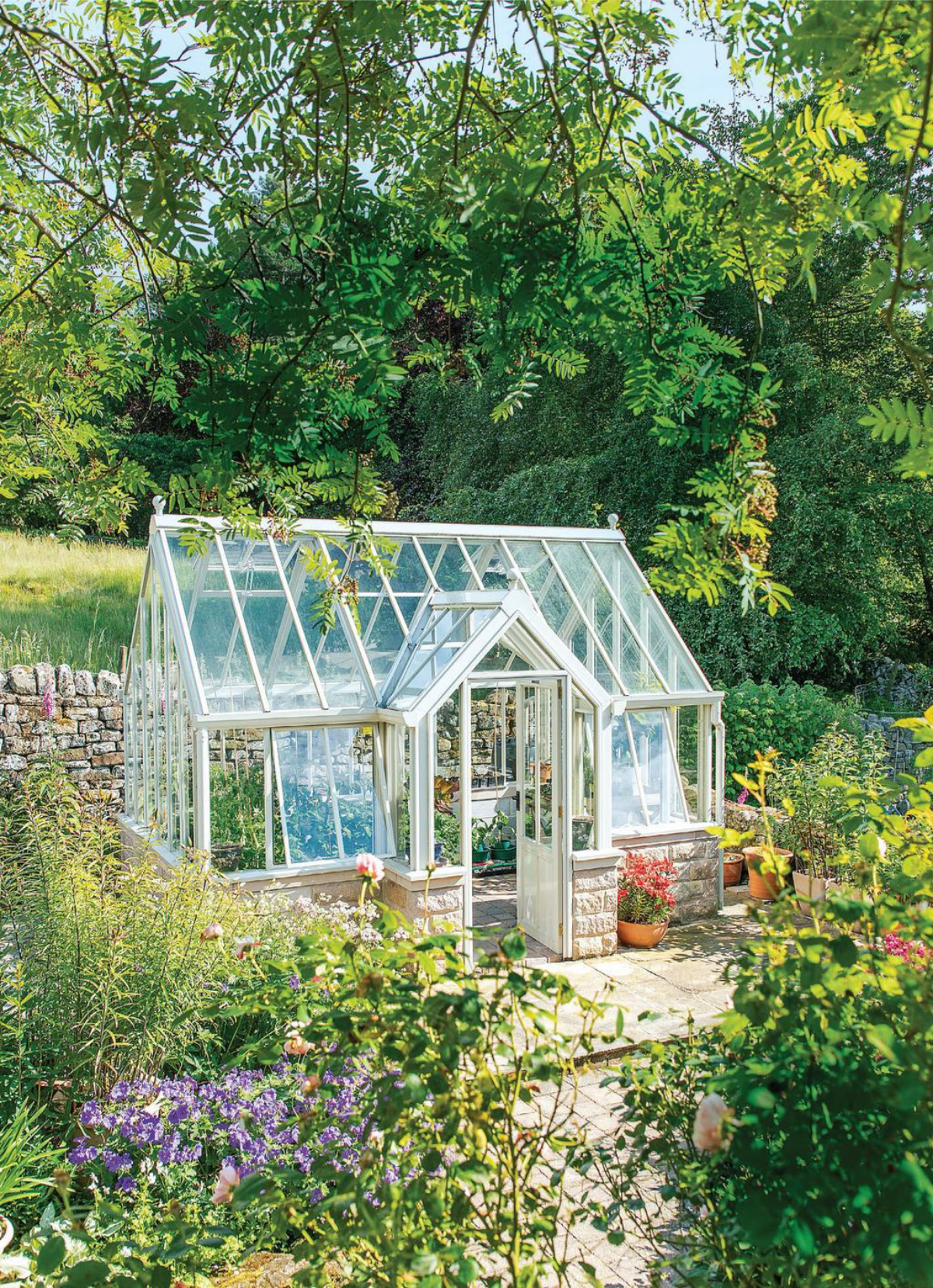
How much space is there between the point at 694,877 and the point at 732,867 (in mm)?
977

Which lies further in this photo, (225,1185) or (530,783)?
(530,783)

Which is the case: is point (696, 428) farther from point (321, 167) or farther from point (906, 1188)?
point (906, 1188)

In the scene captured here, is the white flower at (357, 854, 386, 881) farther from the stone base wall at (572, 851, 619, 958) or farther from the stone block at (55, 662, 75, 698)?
the stone block at (55, 662, 75, 698)

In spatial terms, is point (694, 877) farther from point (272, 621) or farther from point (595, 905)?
point (272, 621)

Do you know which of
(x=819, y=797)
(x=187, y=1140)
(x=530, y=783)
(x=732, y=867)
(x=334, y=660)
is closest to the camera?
(x=187, y=1140)

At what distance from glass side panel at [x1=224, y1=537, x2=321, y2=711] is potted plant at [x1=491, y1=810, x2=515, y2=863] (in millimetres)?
4050

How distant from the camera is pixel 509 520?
18.1 meters

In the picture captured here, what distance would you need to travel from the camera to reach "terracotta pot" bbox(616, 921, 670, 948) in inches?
308

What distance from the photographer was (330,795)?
7133mm

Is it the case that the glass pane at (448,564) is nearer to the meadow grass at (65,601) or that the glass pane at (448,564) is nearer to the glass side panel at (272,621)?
the glass side panel at (272,621)

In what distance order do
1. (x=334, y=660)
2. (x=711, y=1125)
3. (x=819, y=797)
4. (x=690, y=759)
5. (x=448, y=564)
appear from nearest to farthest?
1. (x=711, y=1125)
2. (x=334, y=660)
3. (x=448, y=564)
4. (x=690, y=759)
5. (x=819, y=797)

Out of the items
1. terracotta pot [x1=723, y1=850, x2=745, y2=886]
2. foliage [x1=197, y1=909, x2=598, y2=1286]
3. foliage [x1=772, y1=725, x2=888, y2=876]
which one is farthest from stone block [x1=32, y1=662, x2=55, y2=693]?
foliage [x1=197, y1=909, x2=598, y2=1286]

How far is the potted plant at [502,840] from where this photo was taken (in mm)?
10523

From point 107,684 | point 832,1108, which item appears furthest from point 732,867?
point 832,1108
